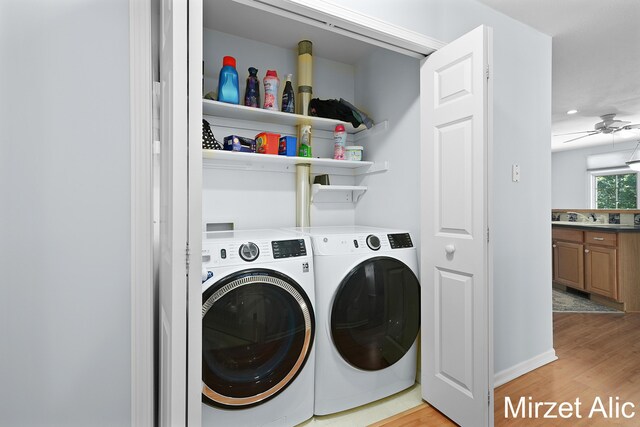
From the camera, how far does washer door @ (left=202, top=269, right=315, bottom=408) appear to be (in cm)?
132

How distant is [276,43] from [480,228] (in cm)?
180

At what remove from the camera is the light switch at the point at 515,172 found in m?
2.04

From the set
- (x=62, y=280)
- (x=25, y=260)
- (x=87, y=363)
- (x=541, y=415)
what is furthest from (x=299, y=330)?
(x=541, y=415)

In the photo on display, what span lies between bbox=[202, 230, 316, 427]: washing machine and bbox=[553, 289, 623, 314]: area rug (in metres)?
3.19

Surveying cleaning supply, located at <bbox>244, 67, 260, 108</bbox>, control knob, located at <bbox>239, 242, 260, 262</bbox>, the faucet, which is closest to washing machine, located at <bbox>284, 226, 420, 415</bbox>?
control knob, located at <bbox>239, 242, 260, 262</bbox>

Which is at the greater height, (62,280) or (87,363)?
(62,280)

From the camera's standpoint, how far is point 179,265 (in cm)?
73

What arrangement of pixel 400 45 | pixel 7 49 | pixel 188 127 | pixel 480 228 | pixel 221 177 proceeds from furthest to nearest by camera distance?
pixel 221 177 < pixel 400 45 < pixel 480 228 < pixel 7 49 < pixel 188 127

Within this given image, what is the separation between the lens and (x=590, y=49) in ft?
7.97

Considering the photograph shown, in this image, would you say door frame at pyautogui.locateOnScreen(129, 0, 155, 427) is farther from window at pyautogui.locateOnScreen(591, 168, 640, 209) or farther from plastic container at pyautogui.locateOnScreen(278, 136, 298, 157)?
window at pyautogui.locateOnScreen(591, 168, 640, 209)

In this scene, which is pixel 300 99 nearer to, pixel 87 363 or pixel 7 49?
pixel 7 49

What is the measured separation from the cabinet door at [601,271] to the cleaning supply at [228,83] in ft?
13.4

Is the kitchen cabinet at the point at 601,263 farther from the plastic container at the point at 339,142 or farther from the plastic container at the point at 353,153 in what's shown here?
the plastic container at the point at 339,142

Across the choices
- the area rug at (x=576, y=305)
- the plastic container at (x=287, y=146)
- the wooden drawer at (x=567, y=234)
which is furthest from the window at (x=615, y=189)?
the plastic container at (x=287, y=146)
